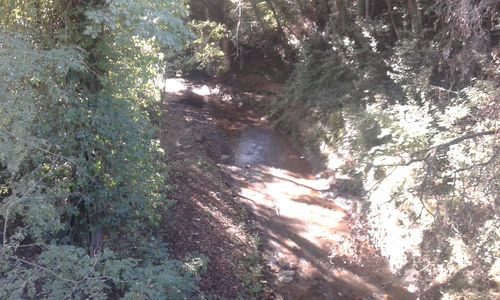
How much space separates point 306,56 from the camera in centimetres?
1675

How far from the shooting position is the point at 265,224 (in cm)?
1034

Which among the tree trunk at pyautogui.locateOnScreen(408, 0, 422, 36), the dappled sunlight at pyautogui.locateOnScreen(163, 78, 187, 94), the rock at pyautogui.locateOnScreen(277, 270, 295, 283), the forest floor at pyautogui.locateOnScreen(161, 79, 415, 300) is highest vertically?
the tree trunk at pyautogui.locateOnScreen(408, 0, 422, 36)

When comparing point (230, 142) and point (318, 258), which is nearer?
point (318, 258)

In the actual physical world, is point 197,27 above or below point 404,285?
above

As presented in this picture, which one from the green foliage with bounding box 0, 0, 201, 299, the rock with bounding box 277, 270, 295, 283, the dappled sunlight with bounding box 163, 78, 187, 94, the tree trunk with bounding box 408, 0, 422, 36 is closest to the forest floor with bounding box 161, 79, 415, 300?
the rock with bounding box 277, 270, 295, 283

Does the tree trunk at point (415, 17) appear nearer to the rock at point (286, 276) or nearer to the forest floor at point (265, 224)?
the forest floor at point (265, 224)

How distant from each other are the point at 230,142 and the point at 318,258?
287 inches

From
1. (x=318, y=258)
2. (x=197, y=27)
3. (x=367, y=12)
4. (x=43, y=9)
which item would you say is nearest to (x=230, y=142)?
(x=197, y=27)

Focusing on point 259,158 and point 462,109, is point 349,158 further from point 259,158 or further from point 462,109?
point 462,109

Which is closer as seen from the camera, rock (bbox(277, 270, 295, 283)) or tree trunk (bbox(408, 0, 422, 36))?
rock (bbox(277, 270, 295, 283))

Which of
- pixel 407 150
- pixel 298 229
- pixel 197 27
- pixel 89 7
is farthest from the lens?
pixel 197 27

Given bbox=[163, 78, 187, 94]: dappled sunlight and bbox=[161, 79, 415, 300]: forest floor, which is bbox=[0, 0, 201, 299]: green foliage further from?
bbox=[163, 78, 187, 94]: dappled sunlight

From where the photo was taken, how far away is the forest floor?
8.24m

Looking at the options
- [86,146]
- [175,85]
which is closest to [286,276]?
[86,146]
